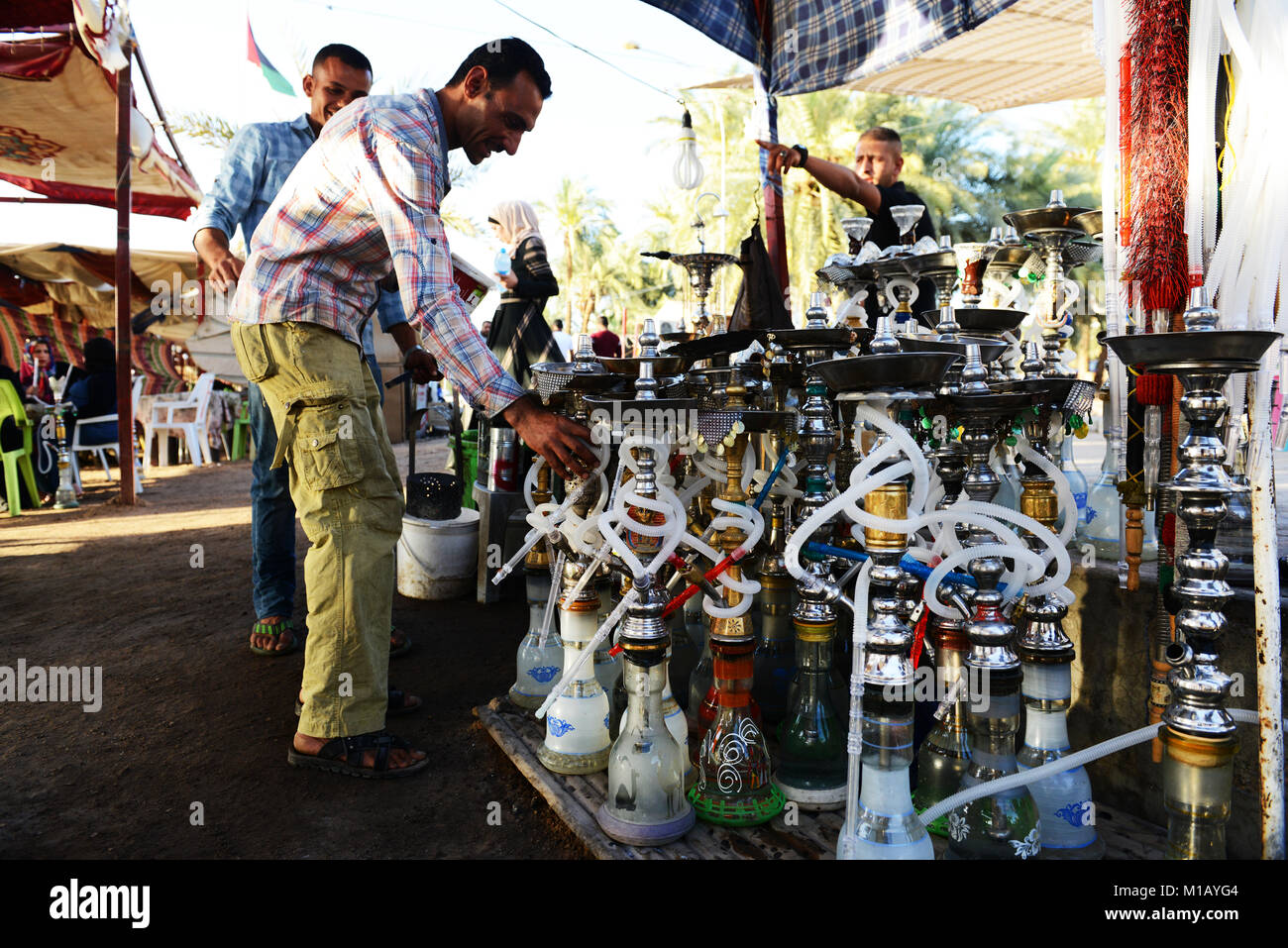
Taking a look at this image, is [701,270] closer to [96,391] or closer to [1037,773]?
[1037,773]

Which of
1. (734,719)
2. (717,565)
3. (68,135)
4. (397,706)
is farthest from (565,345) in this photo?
(734,719)

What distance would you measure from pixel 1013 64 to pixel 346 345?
6.07m

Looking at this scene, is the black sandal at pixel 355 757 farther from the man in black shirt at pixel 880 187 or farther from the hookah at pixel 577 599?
the man in black shirt at pixel 880 187

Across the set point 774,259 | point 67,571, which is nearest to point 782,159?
point 774,259

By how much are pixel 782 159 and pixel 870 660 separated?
2644 mm

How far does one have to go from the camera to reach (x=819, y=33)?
13.8 feet

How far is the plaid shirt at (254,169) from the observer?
139 inches

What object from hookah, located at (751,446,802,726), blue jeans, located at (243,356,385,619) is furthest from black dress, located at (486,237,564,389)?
hookah, located at (751,446,802,726)

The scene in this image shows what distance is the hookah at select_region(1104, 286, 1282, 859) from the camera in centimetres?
133

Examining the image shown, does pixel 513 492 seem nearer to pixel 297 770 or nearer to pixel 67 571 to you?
pixel 297 770

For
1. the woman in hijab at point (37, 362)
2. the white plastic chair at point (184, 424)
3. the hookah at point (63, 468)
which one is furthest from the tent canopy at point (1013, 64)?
the woman in hijab at point (37, 362)

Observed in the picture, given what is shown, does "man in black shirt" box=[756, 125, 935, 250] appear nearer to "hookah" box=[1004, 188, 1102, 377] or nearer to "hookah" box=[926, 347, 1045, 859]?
"hookah" box=[1004, 188, 1102, 377]

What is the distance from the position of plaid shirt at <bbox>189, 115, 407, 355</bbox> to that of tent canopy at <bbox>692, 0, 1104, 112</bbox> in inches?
131

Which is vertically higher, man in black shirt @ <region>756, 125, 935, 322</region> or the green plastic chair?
man in black shirt @ <region>756, 125, 935, 322</region>
